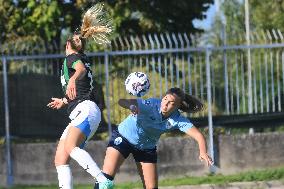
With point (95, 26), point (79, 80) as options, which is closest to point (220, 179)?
point (95, 26)

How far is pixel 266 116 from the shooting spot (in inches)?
A: 590

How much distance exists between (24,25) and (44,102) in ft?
11.4

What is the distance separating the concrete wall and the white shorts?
5.66 m

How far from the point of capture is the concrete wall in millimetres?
14617

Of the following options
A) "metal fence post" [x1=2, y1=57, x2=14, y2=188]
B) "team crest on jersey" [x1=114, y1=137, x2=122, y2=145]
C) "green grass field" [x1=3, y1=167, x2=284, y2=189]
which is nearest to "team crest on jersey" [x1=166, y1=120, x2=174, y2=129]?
"team crest on jersey" [x1=114, y1=137, x2=122, y2=145]

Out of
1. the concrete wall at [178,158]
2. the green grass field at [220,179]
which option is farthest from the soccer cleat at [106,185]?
the concrete wall at [178,158]

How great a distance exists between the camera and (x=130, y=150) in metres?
9.09

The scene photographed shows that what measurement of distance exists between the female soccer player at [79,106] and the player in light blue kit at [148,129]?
1.09 ft

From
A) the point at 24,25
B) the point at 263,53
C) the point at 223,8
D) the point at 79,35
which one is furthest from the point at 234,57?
the point at 223,8

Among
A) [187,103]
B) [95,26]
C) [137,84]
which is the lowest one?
[187,103]

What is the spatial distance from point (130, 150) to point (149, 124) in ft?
1.25

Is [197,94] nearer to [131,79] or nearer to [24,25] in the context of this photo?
[24,25]

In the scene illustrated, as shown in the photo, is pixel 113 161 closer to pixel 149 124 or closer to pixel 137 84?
pixel 149 124

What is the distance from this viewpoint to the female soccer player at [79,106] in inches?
340
